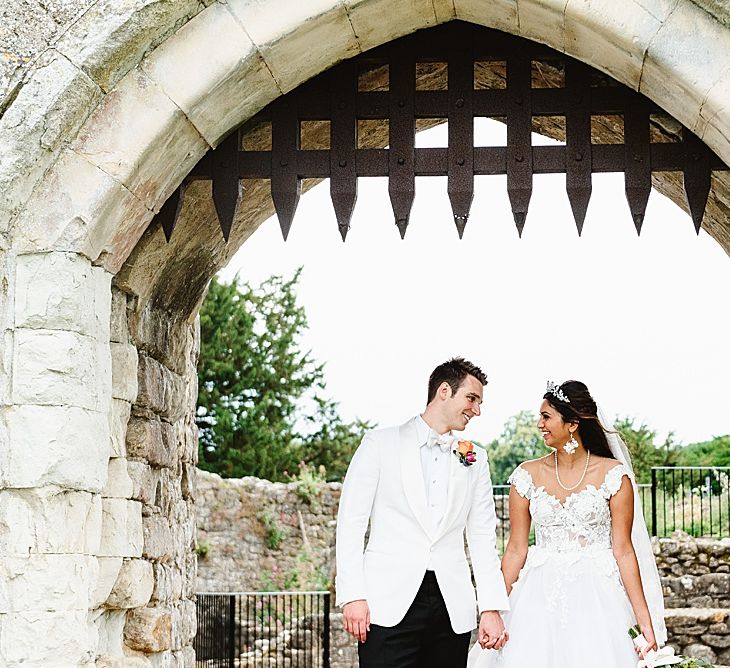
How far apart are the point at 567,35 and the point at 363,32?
2.49 feet

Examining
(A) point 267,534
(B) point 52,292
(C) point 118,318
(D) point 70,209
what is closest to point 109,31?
(D) point 70,209

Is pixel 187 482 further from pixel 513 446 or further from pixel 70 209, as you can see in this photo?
pixel 513 446

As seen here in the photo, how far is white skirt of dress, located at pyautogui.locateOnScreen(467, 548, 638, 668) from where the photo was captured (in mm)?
4645

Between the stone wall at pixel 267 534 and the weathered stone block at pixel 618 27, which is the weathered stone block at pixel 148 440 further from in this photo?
the stone wall at pixel 267 534

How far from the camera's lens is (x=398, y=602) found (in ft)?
14.2

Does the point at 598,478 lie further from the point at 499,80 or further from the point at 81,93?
the point at 81,93

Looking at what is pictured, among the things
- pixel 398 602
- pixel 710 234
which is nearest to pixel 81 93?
pixel 398 602

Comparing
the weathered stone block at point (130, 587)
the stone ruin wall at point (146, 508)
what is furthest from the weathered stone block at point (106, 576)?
the weathered stone block at point (130, 587)

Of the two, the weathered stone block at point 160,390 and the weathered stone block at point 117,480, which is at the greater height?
the weathered stone block at point 160,390

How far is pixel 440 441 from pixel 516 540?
823mm

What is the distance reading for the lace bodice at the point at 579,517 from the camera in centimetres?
485

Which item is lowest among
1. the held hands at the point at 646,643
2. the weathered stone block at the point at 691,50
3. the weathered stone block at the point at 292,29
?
the held hands at the point at 646,643

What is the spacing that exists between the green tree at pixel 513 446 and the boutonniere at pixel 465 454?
2313 centimetres

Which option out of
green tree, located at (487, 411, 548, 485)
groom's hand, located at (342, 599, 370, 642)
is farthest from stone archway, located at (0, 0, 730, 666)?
green tree, located at (487, 411, 548, 485)
